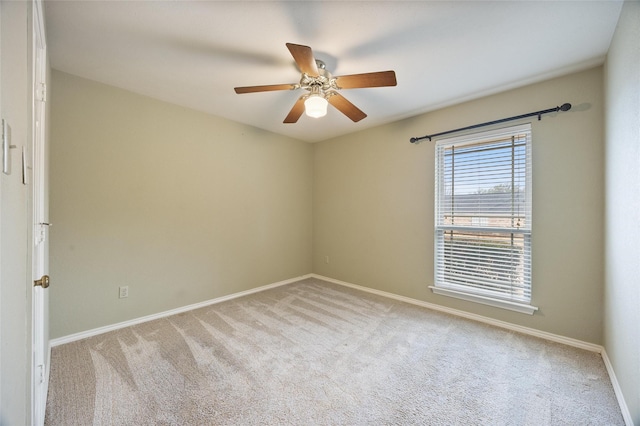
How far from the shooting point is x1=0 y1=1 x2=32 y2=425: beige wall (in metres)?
0.65

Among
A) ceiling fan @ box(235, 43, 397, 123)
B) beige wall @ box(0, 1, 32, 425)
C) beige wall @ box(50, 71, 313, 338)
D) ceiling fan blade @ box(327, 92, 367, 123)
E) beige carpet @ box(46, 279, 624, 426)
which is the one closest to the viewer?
beige wall @ box(0, 1, 32, 425)

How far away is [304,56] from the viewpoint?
1.57 m

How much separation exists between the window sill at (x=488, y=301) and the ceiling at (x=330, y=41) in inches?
77.2

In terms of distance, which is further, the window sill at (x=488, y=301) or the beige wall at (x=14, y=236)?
the window sill at (x=488, y=301)

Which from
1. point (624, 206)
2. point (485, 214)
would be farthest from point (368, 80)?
point (485, 214)

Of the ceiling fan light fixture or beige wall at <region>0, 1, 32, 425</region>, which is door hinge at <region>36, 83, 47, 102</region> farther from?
the ceiling fan light fixture

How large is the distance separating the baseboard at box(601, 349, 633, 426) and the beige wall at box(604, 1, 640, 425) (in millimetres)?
45

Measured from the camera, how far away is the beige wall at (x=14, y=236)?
65cm

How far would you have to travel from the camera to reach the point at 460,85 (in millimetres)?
2525

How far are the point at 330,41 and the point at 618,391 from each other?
3.08 meters

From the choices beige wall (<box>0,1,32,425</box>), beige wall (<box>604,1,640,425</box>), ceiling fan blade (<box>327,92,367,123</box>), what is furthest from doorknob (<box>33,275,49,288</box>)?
beige wall (<box>604,1,640,425</box>)

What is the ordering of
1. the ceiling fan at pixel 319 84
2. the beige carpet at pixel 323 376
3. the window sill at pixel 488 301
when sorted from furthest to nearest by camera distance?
the window sill at pixel 488 301 → the ceiling fan at pixel 319 84 → the beige carpet at pixel 323 376

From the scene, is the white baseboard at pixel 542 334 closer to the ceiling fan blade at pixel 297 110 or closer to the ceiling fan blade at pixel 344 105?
the ceiling fan blade at pixel 344 105

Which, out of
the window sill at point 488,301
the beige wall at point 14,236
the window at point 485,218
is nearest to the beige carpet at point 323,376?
the window sill at point 488,301
